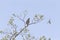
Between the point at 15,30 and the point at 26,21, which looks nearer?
the point at 26,21

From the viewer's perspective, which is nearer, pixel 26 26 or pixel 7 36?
pixel 26 26

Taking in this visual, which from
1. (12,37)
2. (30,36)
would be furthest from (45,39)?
(12,37)

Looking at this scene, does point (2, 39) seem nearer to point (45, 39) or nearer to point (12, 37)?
point (12, 37)

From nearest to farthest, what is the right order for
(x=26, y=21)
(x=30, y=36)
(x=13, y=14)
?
(x=26, y=21) → (x=13, y=14) → (x=30, y=36)

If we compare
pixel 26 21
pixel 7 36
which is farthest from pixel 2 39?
pixel 26 21

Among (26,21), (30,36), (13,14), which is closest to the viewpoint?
(26,21)

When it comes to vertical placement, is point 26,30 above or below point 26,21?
below

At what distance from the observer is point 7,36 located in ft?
57.5

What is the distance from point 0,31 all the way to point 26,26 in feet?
8.00

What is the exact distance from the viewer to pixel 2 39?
58.6ft

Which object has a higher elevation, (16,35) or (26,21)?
(26,21)

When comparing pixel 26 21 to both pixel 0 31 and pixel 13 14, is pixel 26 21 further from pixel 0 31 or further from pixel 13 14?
pixel 0 31

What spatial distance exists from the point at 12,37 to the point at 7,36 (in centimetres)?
100

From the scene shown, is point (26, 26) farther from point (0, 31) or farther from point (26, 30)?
point (0, 31)
